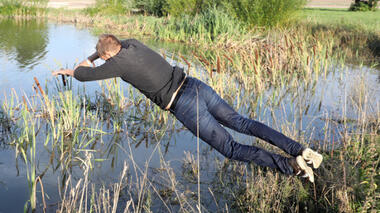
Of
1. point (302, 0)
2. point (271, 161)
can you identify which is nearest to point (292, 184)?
point (271, 161)

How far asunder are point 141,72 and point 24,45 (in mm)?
10581

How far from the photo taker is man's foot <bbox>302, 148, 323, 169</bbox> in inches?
118

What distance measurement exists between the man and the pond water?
578 millimetres

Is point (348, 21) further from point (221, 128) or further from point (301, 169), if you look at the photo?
point (301, 169)

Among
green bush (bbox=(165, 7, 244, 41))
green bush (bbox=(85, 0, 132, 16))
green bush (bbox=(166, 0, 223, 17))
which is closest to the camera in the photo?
green bush (bbox=(165, 7, 244, 41))

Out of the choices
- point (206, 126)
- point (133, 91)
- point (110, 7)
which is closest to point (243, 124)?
point (206, 126)

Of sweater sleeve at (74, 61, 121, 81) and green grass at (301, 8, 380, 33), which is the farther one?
green grass at (301, 8, 380, 33)

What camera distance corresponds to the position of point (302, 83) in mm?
7539

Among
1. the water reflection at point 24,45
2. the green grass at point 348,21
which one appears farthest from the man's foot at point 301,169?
the green grass at point 348,21

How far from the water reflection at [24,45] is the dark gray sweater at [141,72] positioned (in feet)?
20.9

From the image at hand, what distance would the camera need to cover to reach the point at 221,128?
336cm

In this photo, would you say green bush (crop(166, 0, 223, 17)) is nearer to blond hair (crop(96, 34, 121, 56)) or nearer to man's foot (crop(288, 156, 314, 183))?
blond hair (crop(96, 34, 121, 56))

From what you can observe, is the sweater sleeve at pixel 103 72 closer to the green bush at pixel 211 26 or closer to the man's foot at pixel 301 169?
the man's foot at pixel 301 169

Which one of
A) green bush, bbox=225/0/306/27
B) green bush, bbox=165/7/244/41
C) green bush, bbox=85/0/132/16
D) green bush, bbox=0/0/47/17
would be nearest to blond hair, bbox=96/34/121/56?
green bush, bbox=165/7/244/41
